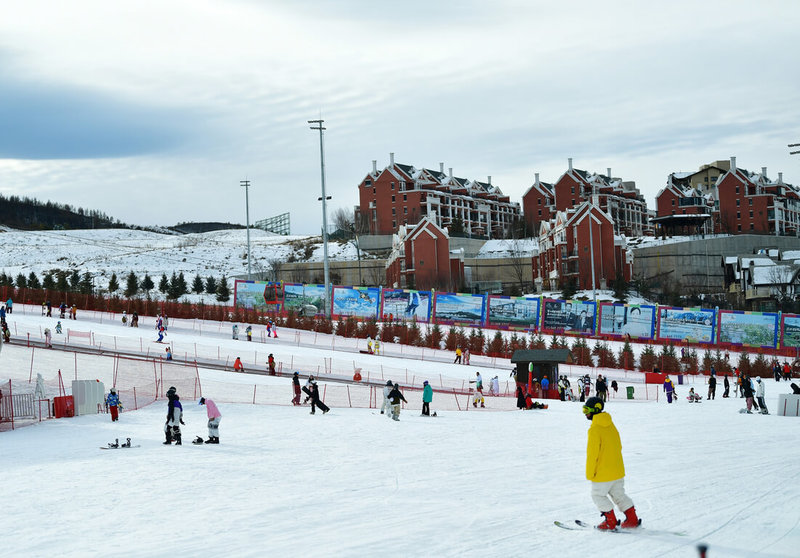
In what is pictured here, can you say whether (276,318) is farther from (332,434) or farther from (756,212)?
(756,212)

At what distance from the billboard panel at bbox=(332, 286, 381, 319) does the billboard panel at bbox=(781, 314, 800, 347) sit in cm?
3018

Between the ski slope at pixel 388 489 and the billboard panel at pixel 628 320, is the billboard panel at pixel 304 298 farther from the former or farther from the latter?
the ski slope at pixel 388 489

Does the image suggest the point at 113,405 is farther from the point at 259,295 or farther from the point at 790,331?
the point at 790,331

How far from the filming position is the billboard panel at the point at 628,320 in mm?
63469

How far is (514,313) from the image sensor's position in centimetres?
6638

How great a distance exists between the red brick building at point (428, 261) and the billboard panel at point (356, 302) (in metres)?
27.3

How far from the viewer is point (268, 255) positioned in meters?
131

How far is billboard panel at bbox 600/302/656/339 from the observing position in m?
63.5

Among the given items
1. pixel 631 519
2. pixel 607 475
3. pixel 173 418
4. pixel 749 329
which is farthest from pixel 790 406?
pixel 749 329

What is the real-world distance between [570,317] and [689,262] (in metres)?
37.6

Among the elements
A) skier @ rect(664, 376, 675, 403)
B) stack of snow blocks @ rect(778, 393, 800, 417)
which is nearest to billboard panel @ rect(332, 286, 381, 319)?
skier @ rect(664, 376, 675, 403)

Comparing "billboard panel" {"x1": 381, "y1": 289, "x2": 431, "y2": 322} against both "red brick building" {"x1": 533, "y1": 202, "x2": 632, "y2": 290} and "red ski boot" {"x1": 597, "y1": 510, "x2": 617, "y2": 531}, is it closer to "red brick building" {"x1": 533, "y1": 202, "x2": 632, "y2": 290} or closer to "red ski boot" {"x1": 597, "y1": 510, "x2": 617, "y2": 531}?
"red brick building" {"x1": 533, "y1": 202, "x2": 632, "y2": 290}

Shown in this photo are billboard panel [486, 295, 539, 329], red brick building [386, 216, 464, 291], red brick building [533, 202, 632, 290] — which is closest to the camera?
billboard panel [486, 295, 539, 329]

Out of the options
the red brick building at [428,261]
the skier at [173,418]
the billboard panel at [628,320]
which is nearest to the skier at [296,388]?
the skier at [173,418]
